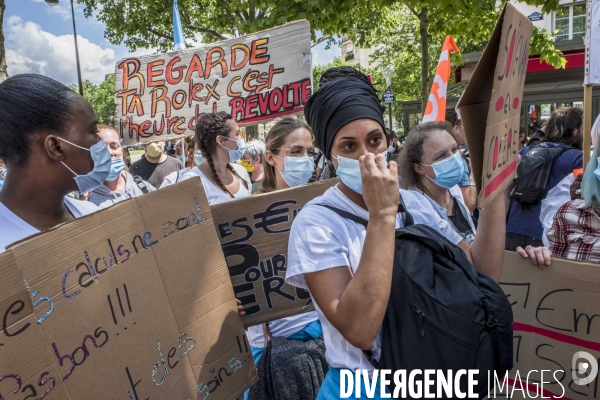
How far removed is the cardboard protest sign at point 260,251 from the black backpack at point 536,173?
2.78 metres

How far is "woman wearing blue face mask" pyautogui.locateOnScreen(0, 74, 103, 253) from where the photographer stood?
1.58m

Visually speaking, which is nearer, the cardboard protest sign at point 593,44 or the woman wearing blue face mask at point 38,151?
the woman wearing blue face mask at point 38,151

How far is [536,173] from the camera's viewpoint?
4.17 meters

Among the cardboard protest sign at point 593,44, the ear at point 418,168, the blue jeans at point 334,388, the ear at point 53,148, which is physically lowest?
the blue jeans at point 334,388

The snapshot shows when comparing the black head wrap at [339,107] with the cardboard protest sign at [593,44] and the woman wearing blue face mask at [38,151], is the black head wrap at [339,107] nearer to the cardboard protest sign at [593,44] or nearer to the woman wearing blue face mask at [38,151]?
the woman wearing blue face mask at [38,151]

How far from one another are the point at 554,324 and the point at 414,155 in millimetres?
1207

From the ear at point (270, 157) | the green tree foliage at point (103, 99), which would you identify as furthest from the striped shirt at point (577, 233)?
the green tree foliage at point (103, 99)

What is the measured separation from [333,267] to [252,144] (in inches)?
199

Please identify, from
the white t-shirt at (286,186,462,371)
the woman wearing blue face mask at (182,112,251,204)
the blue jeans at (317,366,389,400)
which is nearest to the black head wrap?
the white t-shirt at (286,186,462,371)

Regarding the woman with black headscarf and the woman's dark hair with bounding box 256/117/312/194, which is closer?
the woman with black headscarf

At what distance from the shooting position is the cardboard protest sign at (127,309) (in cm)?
117

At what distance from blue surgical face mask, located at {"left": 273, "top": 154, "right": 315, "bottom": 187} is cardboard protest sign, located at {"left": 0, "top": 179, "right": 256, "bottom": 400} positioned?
1232 millimetres

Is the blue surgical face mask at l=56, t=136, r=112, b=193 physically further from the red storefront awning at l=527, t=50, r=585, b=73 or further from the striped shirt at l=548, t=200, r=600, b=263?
the red storefront awning at l=527, t=50, r=585, b=73

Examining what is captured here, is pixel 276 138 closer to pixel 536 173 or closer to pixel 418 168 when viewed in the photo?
pixel 418 168
